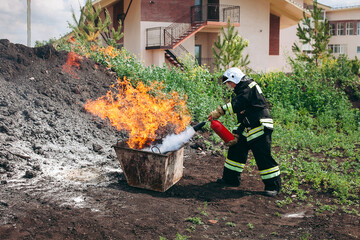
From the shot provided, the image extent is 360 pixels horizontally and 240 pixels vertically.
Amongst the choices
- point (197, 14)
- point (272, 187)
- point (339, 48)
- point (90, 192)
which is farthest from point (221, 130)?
point (339, 48)

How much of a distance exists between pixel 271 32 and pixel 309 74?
15.2m

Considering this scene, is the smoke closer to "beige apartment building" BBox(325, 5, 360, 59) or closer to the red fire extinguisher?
the red fire extinguisher

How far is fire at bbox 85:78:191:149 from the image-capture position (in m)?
7.46

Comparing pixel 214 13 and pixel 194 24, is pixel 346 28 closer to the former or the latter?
pixel 214 13

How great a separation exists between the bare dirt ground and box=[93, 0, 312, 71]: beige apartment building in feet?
41.7

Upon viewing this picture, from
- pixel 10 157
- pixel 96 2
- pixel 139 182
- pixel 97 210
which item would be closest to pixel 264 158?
pixel 139 182

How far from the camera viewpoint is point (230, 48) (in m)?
18.3

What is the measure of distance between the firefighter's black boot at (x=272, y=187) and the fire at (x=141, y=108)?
209 centimetres

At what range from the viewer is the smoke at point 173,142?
18.8ft

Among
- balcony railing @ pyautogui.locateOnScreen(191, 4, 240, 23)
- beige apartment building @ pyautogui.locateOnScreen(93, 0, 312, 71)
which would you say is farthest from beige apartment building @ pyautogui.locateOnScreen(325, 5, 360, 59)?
balcony railing @ pyautogui.locateOnScreen(191, 4, 240, 23)

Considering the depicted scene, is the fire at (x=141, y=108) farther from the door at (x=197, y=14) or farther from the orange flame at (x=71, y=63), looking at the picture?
the door at (x=197, y=14)

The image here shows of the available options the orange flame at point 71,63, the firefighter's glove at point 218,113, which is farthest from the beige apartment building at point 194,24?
the firefighter's glove at point 218,113

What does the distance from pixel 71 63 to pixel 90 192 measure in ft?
19.1

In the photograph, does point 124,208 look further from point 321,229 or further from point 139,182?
point 321,229
